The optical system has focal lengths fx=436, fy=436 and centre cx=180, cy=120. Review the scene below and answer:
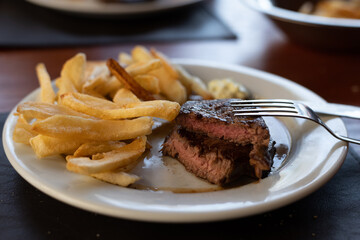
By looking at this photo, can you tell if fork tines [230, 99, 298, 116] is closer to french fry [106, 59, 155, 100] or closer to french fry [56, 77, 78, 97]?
french fry [106, 59, 155, 100]

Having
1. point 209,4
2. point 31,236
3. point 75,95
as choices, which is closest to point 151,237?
point 31,236

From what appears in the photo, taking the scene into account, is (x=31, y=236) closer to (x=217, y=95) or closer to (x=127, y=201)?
(x=127, y=201)

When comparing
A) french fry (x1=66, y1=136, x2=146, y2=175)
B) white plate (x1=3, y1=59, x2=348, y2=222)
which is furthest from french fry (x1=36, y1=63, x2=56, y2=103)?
french fry (x1=66, y1=136, x2=146, y2=175)

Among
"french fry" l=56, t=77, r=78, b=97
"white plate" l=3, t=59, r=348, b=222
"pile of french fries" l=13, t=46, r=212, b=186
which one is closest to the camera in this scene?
"white plate" l=3, t=59, r=348, b=222

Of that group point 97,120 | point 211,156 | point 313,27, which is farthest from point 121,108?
point 313,27

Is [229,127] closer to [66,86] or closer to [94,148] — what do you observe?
[94,148]

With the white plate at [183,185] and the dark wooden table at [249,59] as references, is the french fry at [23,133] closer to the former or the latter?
the white plate at [183,185]
